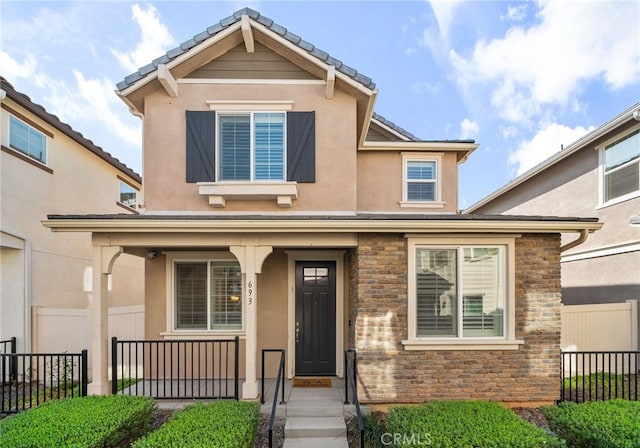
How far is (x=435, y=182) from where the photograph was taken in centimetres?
899

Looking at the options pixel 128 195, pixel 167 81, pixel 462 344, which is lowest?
pixel 462 344

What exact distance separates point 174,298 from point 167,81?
435cm

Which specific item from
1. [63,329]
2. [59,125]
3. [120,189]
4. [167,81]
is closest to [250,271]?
[167,81]

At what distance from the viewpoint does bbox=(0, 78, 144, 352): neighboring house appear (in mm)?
7723

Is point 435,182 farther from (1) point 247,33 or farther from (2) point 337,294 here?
(1) point 247,33

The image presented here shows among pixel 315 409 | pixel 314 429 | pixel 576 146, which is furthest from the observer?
pixel 576 146

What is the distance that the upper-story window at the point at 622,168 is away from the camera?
322 inches

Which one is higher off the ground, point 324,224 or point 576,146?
point 576,146

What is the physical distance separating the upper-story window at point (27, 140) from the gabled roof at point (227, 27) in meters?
3.06

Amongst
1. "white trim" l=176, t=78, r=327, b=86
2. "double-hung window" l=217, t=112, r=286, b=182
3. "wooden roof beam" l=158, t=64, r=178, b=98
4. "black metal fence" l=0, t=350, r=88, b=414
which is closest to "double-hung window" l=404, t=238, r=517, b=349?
"double-hung window" l=217, t=112, r=286, b=182

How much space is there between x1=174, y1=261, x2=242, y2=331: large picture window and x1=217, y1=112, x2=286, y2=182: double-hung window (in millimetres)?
1912

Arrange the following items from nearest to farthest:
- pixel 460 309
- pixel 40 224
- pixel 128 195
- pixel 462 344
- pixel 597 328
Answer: pixel 462 344, pixel 460 309, pixel 597 328, pixel 40 224, pixel 128 195

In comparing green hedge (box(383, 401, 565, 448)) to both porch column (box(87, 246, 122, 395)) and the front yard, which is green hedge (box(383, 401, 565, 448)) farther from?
porch column (box(87, 246, 122, 395))

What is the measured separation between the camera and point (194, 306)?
7.22 m
